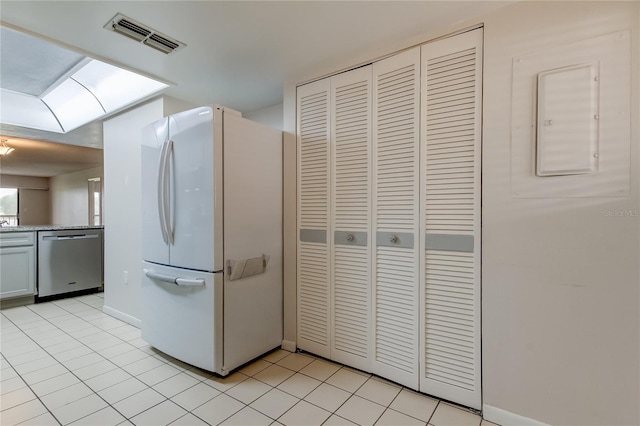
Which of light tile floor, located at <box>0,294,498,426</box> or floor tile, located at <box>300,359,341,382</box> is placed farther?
floor tile, located at <box>300,359,341,382</box>

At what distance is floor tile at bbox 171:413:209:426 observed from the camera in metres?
1.64

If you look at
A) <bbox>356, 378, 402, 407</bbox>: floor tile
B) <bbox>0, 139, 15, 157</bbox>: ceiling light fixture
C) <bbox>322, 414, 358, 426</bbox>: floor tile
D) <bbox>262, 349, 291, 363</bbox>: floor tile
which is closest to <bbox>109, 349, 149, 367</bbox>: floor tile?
<bbox>262, 349, 291, 363</bbox>: floor tile

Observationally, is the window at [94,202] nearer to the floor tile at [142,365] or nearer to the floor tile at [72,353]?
the floor tile at [72,353]

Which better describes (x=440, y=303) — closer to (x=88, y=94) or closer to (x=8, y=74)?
(x=88, y=94)

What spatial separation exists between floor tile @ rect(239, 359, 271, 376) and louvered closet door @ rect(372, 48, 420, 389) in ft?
2.88

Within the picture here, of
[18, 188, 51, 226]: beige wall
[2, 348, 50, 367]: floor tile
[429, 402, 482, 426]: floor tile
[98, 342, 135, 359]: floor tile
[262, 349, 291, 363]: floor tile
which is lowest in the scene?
[262, 349, 291, 363]: floor tile

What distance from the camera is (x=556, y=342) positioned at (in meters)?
1.54

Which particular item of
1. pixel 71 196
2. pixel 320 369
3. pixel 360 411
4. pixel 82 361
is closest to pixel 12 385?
pixel 82 361

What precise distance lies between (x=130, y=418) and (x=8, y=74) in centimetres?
325

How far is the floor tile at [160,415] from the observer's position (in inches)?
65.1

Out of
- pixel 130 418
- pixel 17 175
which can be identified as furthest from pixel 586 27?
pixel 17 175

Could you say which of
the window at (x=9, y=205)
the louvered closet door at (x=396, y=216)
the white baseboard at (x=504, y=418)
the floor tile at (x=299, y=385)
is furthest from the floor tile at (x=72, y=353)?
the window at (x=9, y=205)

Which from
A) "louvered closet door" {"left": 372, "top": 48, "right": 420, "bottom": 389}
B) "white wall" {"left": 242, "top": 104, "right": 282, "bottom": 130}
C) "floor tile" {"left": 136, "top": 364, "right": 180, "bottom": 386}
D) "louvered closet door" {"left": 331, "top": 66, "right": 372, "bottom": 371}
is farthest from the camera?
"white wall" {"left": 242, "top": 104, "right": 282, "bottom": 130}

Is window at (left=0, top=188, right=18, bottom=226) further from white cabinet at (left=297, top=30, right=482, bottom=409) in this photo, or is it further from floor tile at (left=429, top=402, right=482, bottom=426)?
floor tile at (left=429, top=402, right=482, bottom=426)
